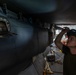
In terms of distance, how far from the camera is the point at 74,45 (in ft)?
4.70

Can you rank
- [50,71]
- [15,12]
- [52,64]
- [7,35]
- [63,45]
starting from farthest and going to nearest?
[52,64] → [50,71] → [63,45] → [15,12] → [7,35]

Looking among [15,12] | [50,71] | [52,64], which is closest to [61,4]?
[15,12]

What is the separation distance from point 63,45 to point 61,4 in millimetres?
569

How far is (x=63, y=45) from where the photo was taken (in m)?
1.62

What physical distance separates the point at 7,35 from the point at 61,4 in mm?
489

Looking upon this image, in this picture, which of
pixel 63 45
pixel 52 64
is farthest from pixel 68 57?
pixel 52 64

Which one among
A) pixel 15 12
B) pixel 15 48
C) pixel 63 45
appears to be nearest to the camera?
pixel 15 48

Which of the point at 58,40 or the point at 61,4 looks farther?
the point at 58,40

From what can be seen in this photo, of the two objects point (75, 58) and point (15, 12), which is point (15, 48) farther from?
point (75, 58)

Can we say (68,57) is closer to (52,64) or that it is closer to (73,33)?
(73,33)

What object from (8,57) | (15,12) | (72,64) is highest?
(15,12)

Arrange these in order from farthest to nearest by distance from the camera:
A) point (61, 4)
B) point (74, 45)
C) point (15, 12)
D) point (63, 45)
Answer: point (63, 45)
point (74, 45)
point (15, 12)
point (61, 4)

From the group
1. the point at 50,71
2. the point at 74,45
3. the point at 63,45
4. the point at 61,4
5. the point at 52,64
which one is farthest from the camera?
the point at 52,64

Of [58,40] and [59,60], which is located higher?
[58,40]
